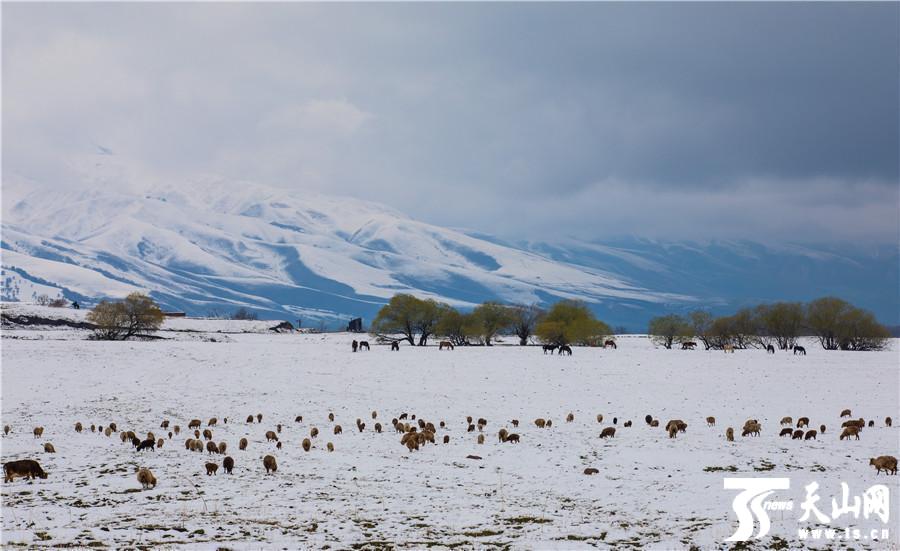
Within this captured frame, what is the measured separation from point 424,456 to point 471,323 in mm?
64841

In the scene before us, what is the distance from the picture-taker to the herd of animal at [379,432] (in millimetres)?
21797

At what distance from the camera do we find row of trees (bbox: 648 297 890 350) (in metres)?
86.6

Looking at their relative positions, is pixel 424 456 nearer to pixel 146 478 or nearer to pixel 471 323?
pixel 146 478

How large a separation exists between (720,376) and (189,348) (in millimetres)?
44556

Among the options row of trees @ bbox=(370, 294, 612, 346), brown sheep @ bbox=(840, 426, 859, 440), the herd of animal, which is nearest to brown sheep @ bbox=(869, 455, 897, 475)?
the herd of animal

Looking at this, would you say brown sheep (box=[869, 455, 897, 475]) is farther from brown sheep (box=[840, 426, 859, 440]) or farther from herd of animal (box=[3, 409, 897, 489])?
brown sheep (box=[840, 426, 859, 440])

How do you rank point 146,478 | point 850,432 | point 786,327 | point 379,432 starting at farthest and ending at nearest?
point 786,327
point 379,432
point 850,432
point 146,478

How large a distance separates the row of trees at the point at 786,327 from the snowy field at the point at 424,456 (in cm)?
3636

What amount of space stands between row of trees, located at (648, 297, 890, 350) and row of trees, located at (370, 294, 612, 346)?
15.4 m

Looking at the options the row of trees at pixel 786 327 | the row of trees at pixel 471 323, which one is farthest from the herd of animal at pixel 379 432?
the row of trees at pixel 786 327

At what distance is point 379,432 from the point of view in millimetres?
30234

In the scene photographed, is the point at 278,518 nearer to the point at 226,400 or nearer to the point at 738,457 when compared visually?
the point at 738,457

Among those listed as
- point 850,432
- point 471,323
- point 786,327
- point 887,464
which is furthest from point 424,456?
point 786,327

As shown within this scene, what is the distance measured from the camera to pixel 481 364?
56531 mm
